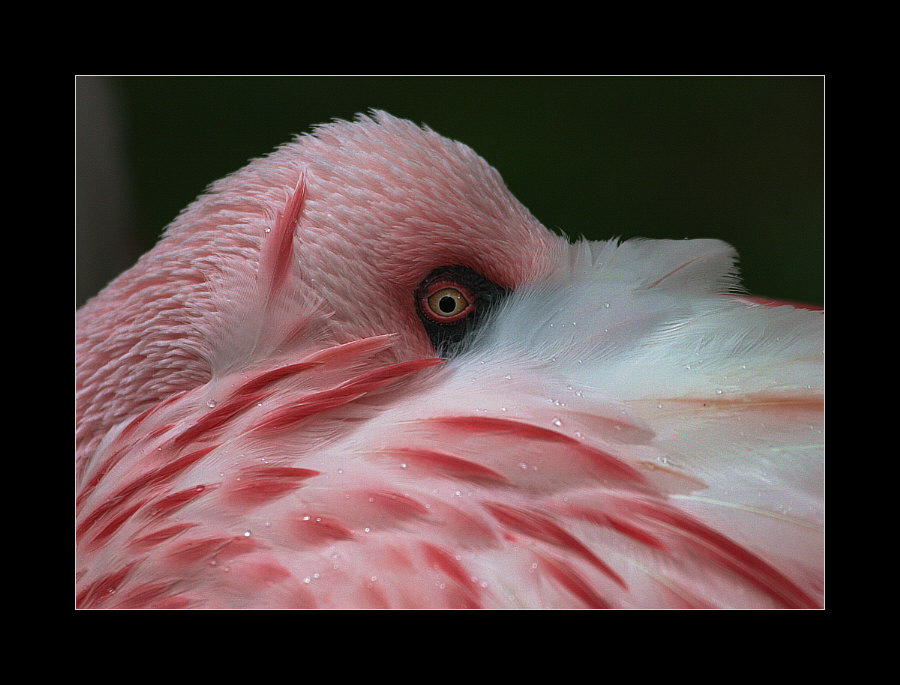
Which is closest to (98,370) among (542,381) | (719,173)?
(542,381)

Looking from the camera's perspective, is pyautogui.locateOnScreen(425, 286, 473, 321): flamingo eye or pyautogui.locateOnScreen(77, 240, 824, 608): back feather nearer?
pyautogui.locateOnScreen(77, 240, 824, 608): back feather

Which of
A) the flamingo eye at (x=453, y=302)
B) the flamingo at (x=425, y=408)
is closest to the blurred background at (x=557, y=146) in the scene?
the flamingo at (x=425, y=408)

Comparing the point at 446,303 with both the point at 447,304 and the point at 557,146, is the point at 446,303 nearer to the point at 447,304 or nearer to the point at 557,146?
the point at 447,304

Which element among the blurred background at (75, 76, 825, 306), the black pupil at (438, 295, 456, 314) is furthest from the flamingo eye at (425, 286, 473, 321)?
the blurred background at (75, 76, 825, 306)

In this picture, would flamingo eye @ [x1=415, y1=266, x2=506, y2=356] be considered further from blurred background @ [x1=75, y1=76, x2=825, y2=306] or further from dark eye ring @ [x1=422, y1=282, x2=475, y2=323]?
blurred background @ [x1=75, y1=76, x2=825, y2=306]

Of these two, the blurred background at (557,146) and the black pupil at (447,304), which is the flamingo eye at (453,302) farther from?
the blurred background at (557,146)

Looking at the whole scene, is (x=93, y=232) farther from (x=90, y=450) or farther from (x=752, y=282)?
(x=752, y=282)
